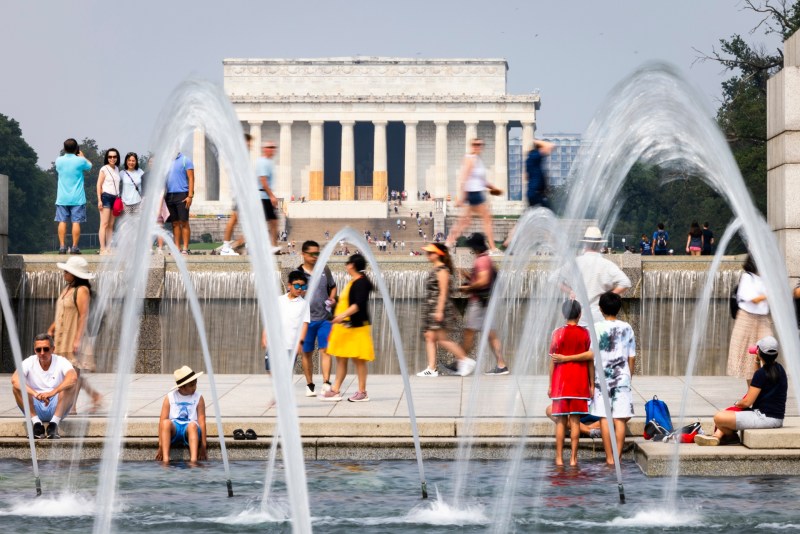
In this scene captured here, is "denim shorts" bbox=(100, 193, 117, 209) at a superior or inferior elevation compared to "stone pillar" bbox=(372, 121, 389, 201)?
inferior

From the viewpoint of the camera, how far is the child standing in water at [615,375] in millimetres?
12266

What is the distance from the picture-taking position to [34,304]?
19.9 metres

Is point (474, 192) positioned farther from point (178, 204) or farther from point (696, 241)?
point (696, 241)

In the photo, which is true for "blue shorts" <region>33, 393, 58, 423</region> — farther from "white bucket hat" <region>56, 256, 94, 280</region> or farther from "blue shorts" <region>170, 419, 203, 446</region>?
"white bucket hat" <region>56, 256, 94, 280</region>

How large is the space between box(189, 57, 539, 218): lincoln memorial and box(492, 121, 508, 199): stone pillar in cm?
8

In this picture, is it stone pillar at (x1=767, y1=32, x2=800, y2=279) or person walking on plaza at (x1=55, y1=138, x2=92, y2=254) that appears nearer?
stone pillar at (x1=767, y1=32, x2=800, y2=279)

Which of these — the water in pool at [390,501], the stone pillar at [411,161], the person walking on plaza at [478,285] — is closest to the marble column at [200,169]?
the stone pillar at [411,161]

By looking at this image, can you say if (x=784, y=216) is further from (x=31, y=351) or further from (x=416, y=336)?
(x=31, y=351)

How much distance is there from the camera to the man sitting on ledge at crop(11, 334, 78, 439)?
42.6 feet

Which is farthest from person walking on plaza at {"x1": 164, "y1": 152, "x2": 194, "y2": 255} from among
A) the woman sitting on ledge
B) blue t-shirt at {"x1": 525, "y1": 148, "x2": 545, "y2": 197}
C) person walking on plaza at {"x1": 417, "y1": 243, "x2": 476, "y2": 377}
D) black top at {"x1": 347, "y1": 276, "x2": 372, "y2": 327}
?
the woman sitting on ledge

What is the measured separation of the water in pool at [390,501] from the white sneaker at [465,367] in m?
4.38

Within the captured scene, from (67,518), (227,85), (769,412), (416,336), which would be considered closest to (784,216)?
(416,336)

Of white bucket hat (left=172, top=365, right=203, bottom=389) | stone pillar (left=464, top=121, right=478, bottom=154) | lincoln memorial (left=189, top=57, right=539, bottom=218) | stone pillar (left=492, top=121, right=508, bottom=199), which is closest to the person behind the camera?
white bucket hat (left=172, top=365, right=203, bottom=389)

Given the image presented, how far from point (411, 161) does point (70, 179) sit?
95.7m
